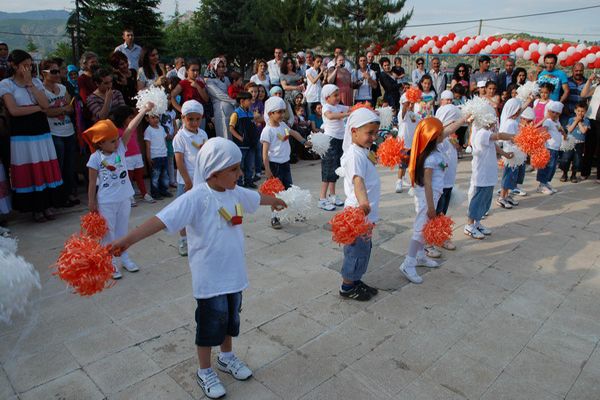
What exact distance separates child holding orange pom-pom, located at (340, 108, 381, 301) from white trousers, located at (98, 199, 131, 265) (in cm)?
256

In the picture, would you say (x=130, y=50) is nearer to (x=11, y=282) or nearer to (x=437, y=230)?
(x=11, y=282)

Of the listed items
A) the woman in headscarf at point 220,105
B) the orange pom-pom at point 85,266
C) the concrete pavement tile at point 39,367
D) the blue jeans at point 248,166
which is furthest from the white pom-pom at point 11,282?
the woman in headscarf at point 220,105

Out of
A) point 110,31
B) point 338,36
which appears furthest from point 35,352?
point 110,31

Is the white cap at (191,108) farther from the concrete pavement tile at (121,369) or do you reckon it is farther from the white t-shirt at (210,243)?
Result: the concrete pavement tile at (121,369)

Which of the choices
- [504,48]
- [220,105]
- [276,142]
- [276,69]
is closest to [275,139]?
[276,142]

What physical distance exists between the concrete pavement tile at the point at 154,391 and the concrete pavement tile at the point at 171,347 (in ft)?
0.60

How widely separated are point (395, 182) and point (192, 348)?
21.1 feet

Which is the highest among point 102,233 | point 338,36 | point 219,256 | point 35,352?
point 338,36

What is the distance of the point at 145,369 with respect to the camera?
348 centimetres

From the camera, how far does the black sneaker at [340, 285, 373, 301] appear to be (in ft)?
14.9

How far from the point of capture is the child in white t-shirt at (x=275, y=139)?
253 inches

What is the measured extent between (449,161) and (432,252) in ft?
3.91

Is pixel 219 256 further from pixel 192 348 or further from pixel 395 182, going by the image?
pixel 395 182

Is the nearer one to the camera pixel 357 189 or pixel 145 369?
pixel 145 369
